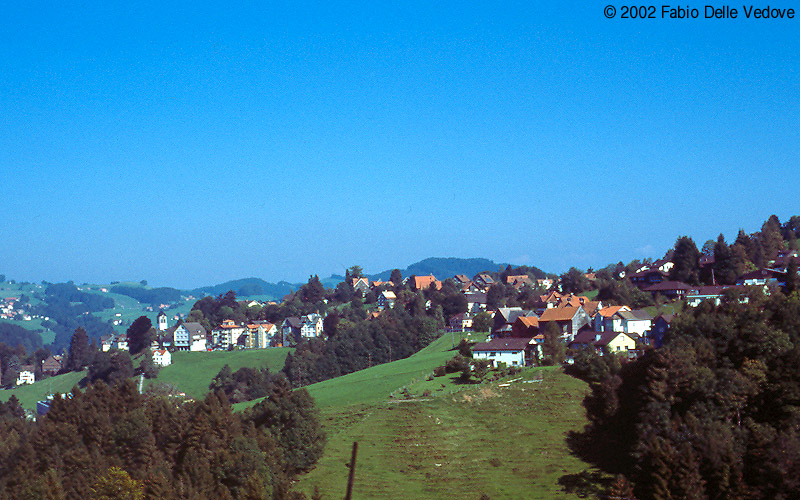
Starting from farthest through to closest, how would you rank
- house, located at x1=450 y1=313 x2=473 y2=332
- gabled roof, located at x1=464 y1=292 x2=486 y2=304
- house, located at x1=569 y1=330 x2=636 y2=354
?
gabled roof, located at x1=464 y1=292 x2=486 y2=304 → house, located at x1=450 y1=313 x2=473 y2=332 → house, located at x1=569 y1=330 x2=636 y2=354

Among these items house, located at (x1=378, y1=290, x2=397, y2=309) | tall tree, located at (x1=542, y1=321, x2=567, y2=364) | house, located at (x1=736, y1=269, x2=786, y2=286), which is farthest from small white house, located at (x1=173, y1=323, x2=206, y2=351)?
house, located at (x1=736, y1=269, x2=786, y2=286)

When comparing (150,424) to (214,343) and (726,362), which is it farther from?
(214,343)

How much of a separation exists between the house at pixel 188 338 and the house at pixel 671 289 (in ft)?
219

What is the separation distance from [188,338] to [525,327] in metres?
62.3

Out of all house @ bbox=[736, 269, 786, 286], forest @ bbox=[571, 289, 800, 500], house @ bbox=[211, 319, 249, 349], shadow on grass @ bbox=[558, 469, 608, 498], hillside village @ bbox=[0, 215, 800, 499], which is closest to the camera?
forest @ bbox=[571, 289, 800, 500]

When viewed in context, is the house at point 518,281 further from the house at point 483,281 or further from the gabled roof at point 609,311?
the gabled roof at point 609,311

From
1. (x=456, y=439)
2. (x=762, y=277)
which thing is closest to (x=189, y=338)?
(x=456, y=439)

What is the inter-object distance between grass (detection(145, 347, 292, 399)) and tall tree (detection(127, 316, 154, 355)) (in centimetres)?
587

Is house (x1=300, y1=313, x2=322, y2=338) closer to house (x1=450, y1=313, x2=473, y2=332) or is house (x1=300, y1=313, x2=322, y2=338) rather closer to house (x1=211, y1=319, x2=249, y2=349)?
house (x1=211, y1=319, x2=249, y2=349)

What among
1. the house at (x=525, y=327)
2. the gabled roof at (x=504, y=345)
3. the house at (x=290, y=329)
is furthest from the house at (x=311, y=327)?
the gabled roof at (x=504, y=345)

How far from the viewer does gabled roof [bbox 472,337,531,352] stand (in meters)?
58.0

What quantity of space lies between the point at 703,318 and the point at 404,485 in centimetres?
1975

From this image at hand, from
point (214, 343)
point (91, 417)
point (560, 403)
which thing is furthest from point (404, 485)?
point (214, 343)

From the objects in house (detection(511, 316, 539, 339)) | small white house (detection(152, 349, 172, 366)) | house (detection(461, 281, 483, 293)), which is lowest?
small white house (detection(152, 349, 172, 366))
